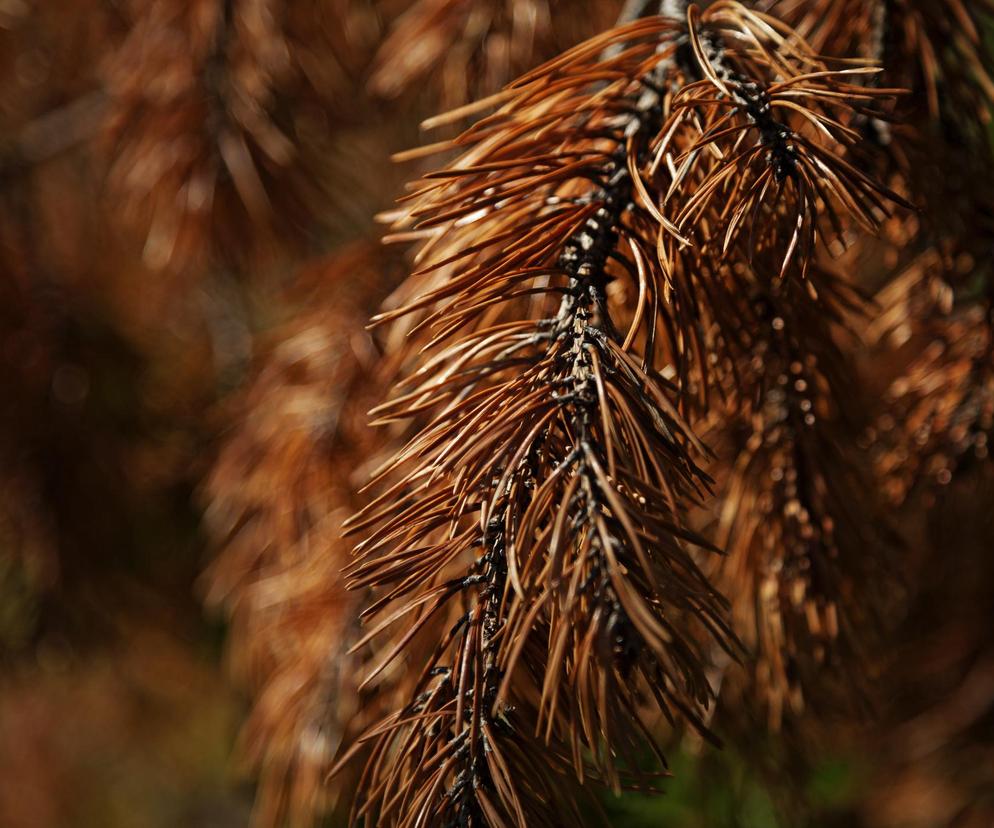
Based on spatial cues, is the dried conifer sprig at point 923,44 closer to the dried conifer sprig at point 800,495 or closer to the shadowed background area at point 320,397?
the shadowed background area at point 320,397

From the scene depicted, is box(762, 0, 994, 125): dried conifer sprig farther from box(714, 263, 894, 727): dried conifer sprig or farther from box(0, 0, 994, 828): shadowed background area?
box(714, 263, 894, 727): dried conifer sprig

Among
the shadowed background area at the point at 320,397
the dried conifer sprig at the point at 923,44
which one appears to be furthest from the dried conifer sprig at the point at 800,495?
the dried conifer sprig at the point at 923,44

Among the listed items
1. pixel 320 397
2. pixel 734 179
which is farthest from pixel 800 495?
pixel 320 397

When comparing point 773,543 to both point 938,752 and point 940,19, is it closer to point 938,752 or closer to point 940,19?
point 940,19

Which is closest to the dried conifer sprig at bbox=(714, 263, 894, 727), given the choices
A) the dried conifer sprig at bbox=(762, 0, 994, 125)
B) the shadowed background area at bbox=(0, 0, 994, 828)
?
the shadowed background area at bbox=(0, 0, 994, 828)

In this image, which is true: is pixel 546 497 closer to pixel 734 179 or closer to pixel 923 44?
pixel 734 179

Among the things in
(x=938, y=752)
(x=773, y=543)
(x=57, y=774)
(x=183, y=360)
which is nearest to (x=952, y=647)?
(x=938, y=752)

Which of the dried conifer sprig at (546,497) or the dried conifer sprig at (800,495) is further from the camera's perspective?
the dried conifer sprig at (800,495)

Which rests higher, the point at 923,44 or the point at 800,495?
the point at 923,44

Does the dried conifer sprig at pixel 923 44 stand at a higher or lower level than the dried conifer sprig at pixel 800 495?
higher

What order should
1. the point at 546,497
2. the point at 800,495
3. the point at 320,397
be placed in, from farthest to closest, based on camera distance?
the point at 320,397 → the point at 800,495 → the point at 546,497
